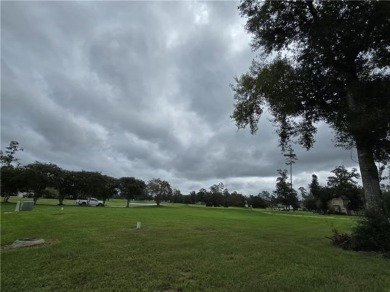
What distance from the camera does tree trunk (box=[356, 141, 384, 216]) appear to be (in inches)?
509

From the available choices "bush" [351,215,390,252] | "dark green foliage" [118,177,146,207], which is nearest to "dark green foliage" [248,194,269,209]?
"dark green foliage" [118,177,146,207]

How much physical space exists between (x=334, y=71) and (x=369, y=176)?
5.20 meters

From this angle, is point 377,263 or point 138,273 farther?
point 377,263

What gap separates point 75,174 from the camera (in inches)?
2185

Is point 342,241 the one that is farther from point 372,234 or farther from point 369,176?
point 369,176

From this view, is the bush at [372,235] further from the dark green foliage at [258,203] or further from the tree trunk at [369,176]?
the dark green foliage at [258,203]

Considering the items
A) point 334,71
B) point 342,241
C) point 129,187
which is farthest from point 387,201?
point 129,187

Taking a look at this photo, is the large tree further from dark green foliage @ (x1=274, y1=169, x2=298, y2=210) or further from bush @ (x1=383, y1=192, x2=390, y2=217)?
dark green foliage @ (x1=274, y1=169, x2=298, y2=210)

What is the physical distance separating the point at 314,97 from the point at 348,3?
4438 millimetres

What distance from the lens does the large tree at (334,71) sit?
12750 millimetres

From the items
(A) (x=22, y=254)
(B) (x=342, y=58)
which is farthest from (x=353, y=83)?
(A) (x=22, y=254)

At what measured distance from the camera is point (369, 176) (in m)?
13.3

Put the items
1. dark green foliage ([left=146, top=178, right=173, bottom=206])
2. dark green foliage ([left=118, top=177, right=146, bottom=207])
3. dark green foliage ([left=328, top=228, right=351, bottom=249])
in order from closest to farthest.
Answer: dark green foliage ([left=328, top=228, right=351, bottom=249]) < dark green foliage ([left=118, top=177, right=146, bottom=207]) < dark green foliage ([left=146, top=178, right=173, bottom=206])

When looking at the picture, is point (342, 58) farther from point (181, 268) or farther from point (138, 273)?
point (138, 273)
